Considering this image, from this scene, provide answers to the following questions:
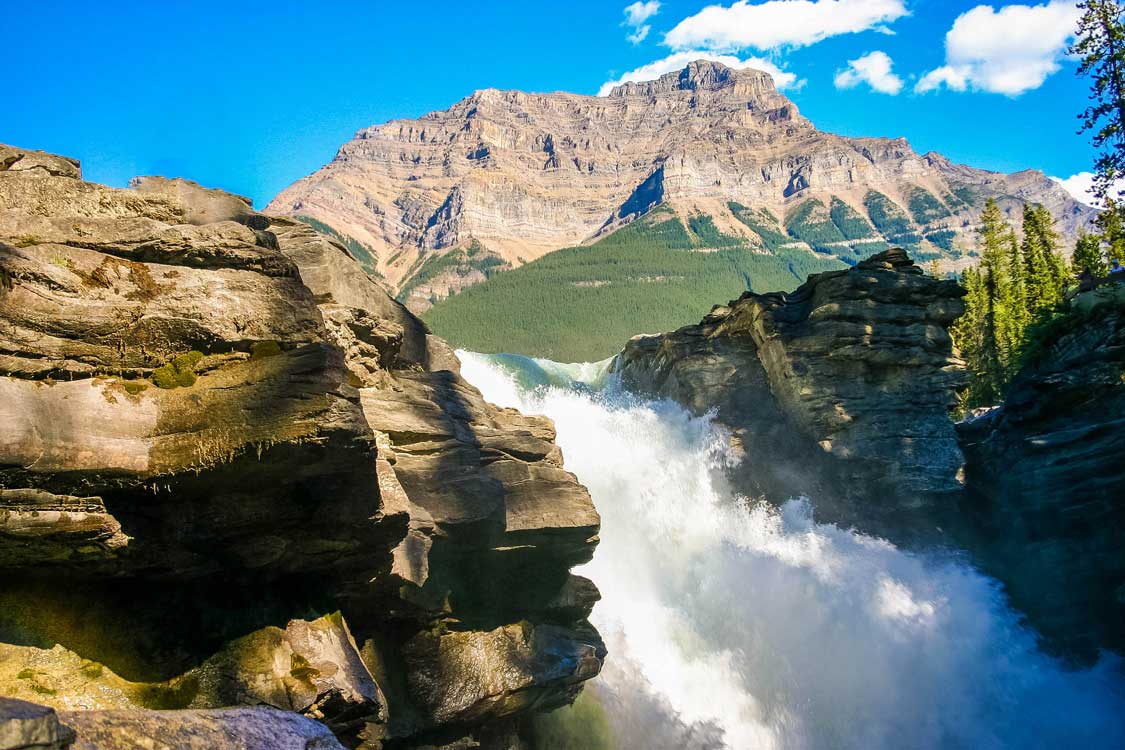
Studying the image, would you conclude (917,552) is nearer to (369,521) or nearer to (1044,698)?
(1044,698)

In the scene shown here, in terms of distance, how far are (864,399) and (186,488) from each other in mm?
28389

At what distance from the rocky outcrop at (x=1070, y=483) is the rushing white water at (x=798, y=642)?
49.6 inches

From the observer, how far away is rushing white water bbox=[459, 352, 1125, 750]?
22844 mm

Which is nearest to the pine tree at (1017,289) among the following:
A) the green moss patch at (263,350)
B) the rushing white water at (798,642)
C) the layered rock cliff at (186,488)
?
the rushing white water at (798,642)

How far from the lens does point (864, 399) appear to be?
104ft

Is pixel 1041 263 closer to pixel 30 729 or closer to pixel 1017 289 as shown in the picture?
pixel 1017 289

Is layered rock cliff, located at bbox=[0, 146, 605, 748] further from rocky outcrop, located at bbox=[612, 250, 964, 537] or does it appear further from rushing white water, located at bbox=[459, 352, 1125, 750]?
rocky outcrop, located at bbox=[612, 250, 964, 537]

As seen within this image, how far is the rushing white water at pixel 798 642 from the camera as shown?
22.8 meters

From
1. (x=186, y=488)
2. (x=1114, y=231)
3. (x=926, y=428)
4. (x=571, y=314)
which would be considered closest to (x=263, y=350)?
(x=186, y=488)

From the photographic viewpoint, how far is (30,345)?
923 centimetres

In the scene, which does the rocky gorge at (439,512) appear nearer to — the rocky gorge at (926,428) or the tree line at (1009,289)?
the rocky gorge at (926,428)

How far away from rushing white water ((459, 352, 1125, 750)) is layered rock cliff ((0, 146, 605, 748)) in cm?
1154

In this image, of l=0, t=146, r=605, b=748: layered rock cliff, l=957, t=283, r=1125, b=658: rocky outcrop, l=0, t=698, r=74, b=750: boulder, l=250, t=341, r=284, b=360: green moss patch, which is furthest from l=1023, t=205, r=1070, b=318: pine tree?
l=0, t=698, r=74, b=750: boulder

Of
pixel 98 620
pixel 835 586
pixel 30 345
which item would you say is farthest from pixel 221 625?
pixel 835 586
